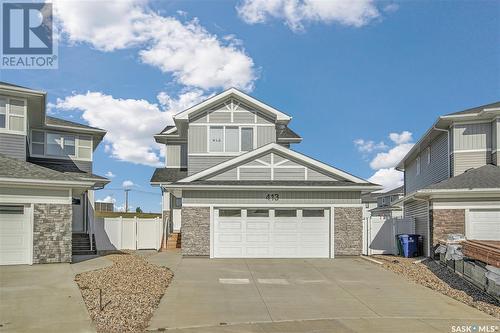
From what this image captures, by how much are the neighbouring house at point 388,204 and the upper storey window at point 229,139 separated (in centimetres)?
2348

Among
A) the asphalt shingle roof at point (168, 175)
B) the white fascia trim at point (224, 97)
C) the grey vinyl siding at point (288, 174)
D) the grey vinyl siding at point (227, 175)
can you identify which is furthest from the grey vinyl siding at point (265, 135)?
the asphalt shingle roof at point (168, 175)

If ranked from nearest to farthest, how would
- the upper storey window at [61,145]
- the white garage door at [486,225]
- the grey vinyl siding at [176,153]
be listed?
the white garage door at [486,225] → the upper storey window at [61,145] → the grey vinyl siding at [176,153]

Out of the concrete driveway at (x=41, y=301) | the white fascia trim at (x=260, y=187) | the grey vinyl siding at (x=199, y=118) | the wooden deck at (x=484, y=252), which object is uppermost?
the grey vinyl siding at (x=199, y=118)

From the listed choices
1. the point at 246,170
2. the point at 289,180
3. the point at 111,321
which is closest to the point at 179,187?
the point at 246,170

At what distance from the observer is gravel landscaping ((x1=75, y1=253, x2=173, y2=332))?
773 cm

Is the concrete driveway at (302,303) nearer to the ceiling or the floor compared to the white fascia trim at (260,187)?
nearer to the floor

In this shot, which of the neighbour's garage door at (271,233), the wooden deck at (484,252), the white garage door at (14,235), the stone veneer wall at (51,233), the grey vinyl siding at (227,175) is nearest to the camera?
the wooden deck at (484,252)

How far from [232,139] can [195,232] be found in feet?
20.1

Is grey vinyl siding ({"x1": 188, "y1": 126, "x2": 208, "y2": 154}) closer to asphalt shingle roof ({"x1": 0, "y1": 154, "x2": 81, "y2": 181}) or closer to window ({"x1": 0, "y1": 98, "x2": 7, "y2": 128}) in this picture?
asphalt shingle roof ({"x1": 0, "y1": 154, "x2": 81, "y2": 181})

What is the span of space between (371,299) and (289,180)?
893 cm

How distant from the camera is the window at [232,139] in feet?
73.4

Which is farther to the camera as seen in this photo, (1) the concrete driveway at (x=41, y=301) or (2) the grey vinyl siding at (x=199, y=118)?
(2) the grey vinyl siding at (x=199, y=118)

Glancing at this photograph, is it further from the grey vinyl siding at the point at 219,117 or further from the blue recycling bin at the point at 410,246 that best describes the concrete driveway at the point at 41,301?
the blue recycling bin at the point at 410,246

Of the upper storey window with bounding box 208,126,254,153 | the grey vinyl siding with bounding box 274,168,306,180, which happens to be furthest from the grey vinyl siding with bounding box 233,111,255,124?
the grey vinyl siding with bounding box 274,168,306,180
